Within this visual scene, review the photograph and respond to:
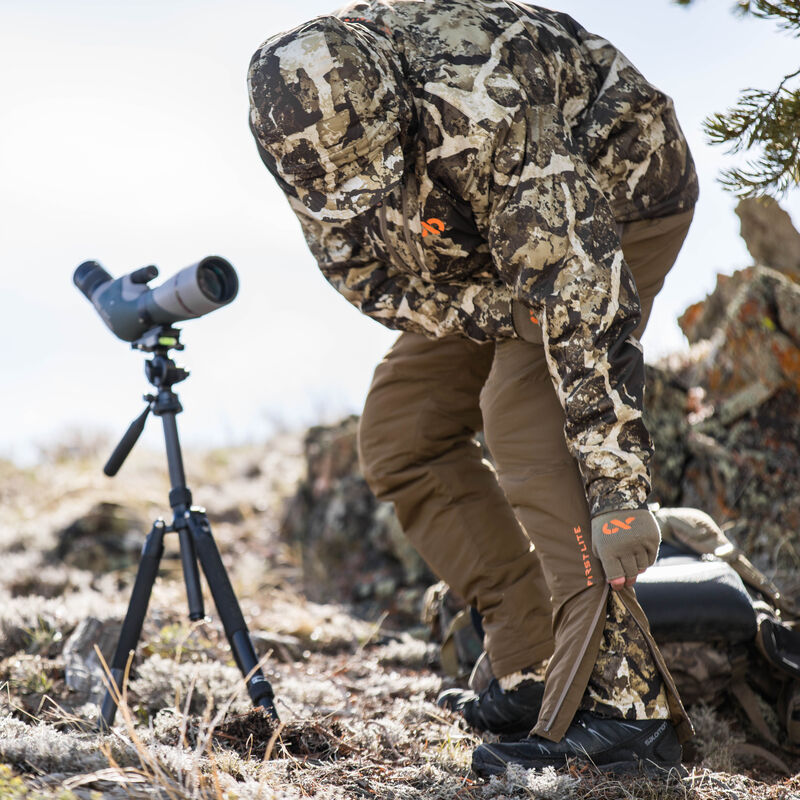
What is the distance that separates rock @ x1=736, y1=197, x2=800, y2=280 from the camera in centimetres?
669

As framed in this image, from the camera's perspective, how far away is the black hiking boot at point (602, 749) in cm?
256

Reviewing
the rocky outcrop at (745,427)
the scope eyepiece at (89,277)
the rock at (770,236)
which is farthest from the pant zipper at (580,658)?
the rock at (770,236)

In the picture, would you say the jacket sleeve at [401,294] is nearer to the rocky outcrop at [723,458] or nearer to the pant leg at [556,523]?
the pant leg at [556,523]

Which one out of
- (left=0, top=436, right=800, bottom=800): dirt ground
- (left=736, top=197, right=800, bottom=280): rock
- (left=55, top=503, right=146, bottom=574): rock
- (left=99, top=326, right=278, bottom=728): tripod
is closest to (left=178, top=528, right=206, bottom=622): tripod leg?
(left=99, top=326, right=278, bottom=728): tripod

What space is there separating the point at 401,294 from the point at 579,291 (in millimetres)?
778

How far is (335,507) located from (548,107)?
4.30 metres

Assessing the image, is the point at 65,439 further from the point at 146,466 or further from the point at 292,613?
the point at 292,613

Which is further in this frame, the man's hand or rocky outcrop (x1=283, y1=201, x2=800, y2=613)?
rocky outcrop (x1=283, y1=201, x2=800, y2=613)

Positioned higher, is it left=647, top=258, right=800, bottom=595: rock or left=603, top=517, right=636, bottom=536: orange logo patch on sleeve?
left=603, top=517, right=636, bottom=536: orange logo patch on sleeve

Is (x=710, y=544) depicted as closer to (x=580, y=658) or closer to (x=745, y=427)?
(x=580, y=658)

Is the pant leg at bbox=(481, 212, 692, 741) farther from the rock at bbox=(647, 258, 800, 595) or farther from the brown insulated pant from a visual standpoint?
the rock at bbox=(647, 258, 800, 595)

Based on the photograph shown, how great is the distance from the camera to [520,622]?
3.22 m

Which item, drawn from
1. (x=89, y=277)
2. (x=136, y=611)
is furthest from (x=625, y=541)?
(x=89, y=277)

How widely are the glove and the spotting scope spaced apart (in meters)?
1.48
